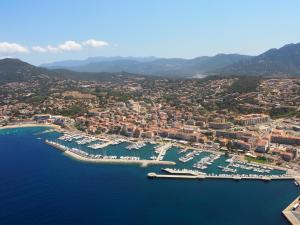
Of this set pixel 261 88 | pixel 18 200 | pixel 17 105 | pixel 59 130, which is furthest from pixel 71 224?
pixel 261 88

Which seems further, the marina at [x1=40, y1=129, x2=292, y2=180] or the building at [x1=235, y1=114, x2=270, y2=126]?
the building at [x1=235, y1=114, x2=270, y2=126]

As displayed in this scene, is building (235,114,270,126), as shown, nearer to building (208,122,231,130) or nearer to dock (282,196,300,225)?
building (208,122,231,130)

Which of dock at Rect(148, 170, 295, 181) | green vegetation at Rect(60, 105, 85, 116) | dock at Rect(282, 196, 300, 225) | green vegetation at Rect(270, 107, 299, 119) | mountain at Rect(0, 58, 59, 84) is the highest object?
mountain at Rect(0, 58, 59, 84)

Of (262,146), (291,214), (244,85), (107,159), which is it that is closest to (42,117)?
(107,159)

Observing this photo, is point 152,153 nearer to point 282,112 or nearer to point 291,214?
point 291,214

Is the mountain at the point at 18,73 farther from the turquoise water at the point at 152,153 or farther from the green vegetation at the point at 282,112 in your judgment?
the green vegetation at the point at 282,112

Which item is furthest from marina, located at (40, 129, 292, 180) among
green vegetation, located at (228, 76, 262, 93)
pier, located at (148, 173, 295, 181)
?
green vegetation, located at (228, 76, 262, 93)

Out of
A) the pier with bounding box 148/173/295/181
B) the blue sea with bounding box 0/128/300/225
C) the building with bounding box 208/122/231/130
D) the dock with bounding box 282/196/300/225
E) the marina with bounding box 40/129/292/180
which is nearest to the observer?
the dock with bounding box 282/196/300/225
